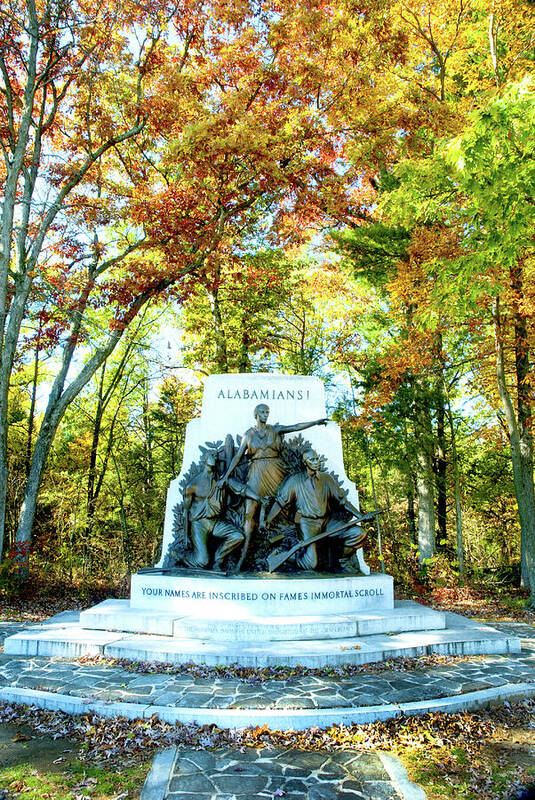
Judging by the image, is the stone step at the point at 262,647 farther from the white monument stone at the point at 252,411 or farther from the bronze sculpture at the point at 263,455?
the white monument stone at the point at 252,411

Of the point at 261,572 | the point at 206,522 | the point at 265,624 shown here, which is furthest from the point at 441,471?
the point at 265,624

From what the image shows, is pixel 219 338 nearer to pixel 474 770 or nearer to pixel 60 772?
pixel 60 772

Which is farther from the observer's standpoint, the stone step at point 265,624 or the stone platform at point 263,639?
the stone step at point 265,624

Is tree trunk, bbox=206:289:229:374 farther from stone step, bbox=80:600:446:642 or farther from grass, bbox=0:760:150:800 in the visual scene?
grass, bbox=0:760:150:800

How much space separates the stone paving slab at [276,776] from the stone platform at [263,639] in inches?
71.1

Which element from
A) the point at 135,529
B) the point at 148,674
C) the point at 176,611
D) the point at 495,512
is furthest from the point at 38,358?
the point at 495,512

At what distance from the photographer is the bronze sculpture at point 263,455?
26.2ft

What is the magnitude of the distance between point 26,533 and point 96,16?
10343 millimetres

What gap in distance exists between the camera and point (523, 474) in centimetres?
1042

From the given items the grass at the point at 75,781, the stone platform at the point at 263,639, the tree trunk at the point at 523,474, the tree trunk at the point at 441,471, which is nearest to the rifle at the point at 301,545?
the stone platform at the point at 263,639

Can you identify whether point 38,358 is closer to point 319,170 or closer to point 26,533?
point 26,533

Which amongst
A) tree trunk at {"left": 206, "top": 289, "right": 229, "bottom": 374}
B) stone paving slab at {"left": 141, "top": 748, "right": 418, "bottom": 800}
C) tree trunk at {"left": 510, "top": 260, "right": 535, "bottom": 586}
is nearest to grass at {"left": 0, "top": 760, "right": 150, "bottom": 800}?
stone paving slab at {"left": 141, "top": 748, "right": 418, "bottom": 800}

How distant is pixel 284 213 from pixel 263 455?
292 inches

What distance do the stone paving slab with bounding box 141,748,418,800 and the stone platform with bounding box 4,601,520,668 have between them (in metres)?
1.80
